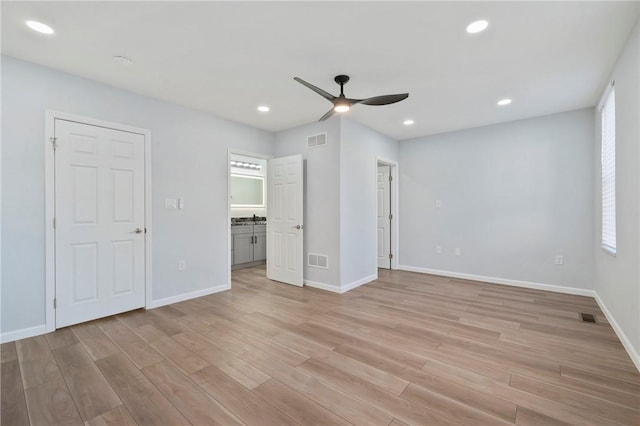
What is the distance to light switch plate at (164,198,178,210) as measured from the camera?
12.3 feet

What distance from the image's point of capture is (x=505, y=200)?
4.65m

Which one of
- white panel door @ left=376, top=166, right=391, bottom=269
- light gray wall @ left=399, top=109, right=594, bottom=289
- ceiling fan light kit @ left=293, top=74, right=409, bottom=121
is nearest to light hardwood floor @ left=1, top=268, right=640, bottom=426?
light gray wall @ left=399, top=109, right=594, bottom=289

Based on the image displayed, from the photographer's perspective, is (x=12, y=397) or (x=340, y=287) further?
(x=340, y=287)

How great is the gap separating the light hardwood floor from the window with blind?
94 centimetres

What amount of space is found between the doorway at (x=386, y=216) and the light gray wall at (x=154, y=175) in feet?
7.79

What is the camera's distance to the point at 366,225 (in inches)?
189

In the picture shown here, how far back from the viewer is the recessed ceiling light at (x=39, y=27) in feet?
7.19

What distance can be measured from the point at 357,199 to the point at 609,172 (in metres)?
2.98

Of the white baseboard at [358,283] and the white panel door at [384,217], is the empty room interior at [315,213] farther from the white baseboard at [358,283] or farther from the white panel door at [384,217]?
the white panel door at [384,217]

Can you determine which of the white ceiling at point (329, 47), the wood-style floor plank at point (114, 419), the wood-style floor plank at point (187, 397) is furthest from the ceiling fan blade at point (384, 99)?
the wood-style floor plank at point (114, 419)

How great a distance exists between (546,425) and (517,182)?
386 cm

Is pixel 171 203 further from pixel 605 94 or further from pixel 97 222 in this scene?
pixel 605 94

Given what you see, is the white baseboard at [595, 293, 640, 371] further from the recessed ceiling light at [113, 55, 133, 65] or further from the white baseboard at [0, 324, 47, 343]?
the white baseboard at [0, 324, 47, 343]

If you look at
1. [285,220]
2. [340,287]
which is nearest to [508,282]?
[340,287]
